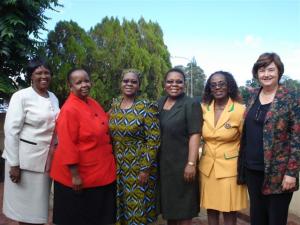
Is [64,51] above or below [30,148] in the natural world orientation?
above

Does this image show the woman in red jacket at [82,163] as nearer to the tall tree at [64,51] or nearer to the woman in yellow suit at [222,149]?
the woman in yellow suit at [222,149]

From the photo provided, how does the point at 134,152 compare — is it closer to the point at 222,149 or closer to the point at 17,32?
the point at 222,149

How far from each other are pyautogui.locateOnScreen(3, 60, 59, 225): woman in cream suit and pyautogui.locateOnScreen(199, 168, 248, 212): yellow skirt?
5.24 ft

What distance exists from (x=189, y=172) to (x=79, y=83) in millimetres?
1342

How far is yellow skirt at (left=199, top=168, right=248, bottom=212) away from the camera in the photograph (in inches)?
145

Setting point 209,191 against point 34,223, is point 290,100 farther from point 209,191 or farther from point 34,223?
point 34,223

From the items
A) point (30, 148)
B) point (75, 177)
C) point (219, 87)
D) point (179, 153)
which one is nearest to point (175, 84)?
point (219, 87)

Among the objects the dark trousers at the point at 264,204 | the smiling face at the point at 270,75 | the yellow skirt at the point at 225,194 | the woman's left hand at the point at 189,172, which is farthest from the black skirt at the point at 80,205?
the smiling face at the point at 270,75

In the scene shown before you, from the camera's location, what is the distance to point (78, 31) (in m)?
9.41

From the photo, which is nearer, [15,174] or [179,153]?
[15,174]

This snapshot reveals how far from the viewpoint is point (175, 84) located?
3.77m

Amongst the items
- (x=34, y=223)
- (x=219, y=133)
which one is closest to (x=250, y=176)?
(x=219, y=133)

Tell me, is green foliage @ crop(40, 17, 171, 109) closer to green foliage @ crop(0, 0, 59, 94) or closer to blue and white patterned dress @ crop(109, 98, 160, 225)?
green foliage @ crop(0, 0, 59, 94)

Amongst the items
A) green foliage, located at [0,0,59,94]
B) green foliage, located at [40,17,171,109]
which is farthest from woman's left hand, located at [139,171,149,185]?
green foliage, located at [40,17,171,109]
